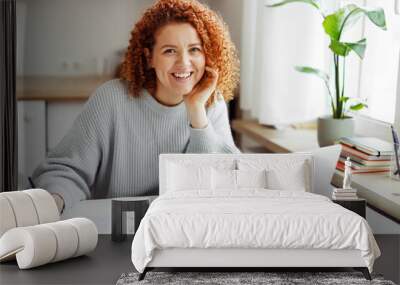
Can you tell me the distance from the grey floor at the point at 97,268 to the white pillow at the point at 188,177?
447mm

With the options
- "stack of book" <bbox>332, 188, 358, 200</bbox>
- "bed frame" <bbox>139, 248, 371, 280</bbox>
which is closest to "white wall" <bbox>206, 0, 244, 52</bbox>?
"stack of book" <bbox>332, 188, 358, 200</bbox>

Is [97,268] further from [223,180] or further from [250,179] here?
[250,179]

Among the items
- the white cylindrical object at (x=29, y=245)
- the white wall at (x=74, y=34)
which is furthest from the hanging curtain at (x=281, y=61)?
the white cylindrical object at (x=29, y=245)

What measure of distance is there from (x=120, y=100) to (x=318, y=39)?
1.27 meters

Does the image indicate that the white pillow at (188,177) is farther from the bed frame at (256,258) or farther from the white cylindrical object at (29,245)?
the white cylindrical object at (29,245)

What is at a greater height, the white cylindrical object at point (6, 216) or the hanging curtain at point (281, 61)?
the hanging curtain at point (281, 61)

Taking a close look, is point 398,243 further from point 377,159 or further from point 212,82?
point 212,82

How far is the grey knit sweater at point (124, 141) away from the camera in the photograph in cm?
479

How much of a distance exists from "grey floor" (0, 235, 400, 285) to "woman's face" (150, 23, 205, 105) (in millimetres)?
1016

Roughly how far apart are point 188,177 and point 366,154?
1.08 m

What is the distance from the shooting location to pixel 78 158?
484 cm

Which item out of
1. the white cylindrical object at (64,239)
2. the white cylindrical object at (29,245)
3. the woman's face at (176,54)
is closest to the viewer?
the white cylindrical object at (29,245)

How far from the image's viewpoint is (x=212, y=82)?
479 centimetres

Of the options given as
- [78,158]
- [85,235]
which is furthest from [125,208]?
[78,158]
